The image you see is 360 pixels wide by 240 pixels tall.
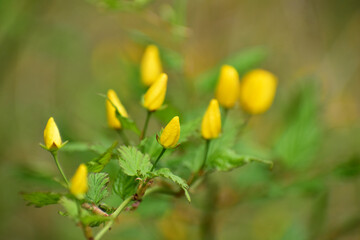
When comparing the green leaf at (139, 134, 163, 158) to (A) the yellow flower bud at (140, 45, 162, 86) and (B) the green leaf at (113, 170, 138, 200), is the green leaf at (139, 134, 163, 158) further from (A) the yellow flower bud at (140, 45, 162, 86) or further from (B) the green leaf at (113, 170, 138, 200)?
(A) the yellow flower bud at (140, 45, 162, 86)

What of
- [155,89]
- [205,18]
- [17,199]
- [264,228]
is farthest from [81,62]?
[155,89]

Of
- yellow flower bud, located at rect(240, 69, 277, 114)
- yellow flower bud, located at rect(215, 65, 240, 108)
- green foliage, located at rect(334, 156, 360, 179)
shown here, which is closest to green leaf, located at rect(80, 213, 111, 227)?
yellow flower bud, located at rect(215, 65, 240, 108)

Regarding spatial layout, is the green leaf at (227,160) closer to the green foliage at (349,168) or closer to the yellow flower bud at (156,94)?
the yellow flower bud at (156,94)

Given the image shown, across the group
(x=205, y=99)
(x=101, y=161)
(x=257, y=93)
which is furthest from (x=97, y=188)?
(x=205, y=99)

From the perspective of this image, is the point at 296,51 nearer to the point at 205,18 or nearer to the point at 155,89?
the point at 205,18

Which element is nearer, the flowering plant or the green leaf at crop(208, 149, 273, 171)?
the flowering plant

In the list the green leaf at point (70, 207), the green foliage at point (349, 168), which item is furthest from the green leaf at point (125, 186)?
the green foliage at point (349, 168)

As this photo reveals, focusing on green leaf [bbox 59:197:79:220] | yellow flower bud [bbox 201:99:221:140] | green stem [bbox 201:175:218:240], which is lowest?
green stem [bbox 201:175:218:240]
